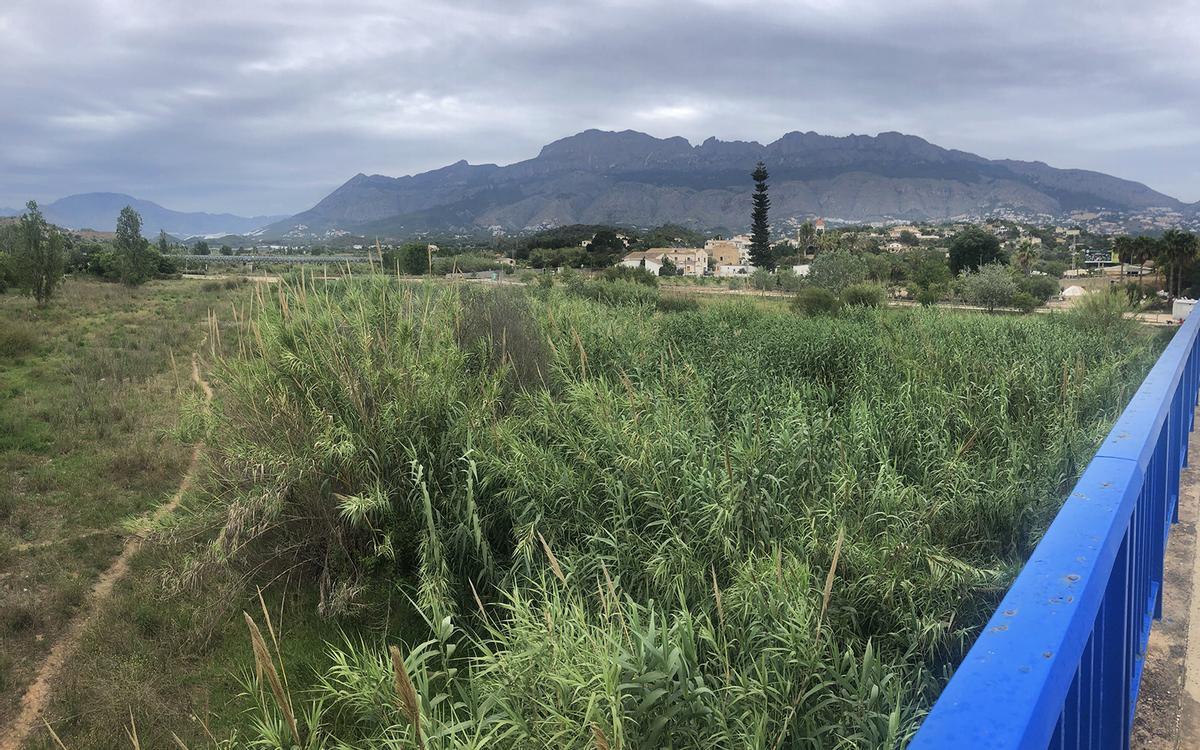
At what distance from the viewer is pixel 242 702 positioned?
18.3ft

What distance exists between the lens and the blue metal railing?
0.83 m

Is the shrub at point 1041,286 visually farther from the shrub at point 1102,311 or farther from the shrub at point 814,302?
the shrub at point 1102,311

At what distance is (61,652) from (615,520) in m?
5.37

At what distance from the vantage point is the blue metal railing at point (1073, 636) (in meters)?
0.83

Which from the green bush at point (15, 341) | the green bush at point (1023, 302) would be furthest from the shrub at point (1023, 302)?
the green bush at point (15, 341)

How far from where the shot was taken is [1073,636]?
975 mm

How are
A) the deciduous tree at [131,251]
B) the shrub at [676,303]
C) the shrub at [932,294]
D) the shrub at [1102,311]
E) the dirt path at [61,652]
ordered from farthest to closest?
the deciduous tree at [131,251] → the shrub at [932,294] → the shrub at [676,303] → the shrub at [1102,311] → the dirt path at [61,652]

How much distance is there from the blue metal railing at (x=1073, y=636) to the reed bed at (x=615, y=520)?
1.02m

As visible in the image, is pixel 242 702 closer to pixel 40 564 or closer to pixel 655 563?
pixel 655 563

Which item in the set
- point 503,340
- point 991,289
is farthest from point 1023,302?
point 503,340

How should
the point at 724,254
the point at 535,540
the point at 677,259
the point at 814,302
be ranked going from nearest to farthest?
the point at 535,540 < the point at 814,302 < the point at 677,259 < the point at 724,254

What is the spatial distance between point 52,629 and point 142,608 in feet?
2.75

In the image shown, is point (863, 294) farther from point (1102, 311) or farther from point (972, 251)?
point (972, 251)

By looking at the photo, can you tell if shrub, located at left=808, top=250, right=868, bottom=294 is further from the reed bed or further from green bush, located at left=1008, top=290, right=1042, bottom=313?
the reed bed
